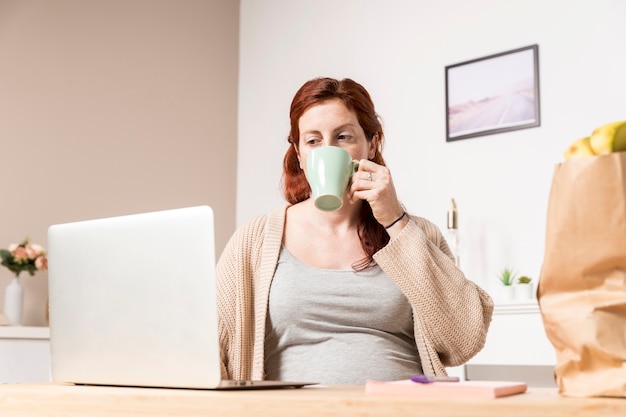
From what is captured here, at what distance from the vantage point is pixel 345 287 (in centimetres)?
153

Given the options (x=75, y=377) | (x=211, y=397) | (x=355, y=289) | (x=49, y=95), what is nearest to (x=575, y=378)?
(x=211, y=397)

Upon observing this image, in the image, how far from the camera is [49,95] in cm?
343

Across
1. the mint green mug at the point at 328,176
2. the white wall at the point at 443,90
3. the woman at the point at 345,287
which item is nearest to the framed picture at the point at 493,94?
the white wall at the point at 443,90

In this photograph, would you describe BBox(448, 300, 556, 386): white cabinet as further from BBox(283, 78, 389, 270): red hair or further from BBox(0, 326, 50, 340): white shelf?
BBox(0, 326, 50, 340): white shelf

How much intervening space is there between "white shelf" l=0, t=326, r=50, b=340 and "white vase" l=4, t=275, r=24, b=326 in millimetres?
133

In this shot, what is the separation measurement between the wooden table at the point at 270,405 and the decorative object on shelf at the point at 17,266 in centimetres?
236

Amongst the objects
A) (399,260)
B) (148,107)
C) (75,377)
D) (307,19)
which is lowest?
(75,377)

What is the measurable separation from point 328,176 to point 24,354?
2170 mm

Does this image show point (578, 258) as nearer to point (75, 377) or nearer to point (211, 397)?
point (211, 397)

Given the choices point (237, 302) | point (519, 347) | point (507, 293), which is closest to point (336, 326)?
point (237, 302)

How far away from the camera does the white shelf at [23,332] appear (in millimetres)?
2904

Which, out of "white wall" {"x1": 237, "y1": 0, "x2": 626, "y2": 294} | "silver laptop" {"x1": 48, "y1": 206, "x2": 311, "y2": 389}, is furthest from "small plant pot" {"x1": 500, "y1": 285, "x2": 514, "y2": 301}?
"silver laptop" {"x1": 48, "y1": 206, "x2": 311, "y2": 389}

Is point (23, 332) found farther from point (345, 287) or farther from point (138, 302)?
point (138, 302)

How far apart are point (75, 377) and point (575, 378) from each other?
63 centimetres
